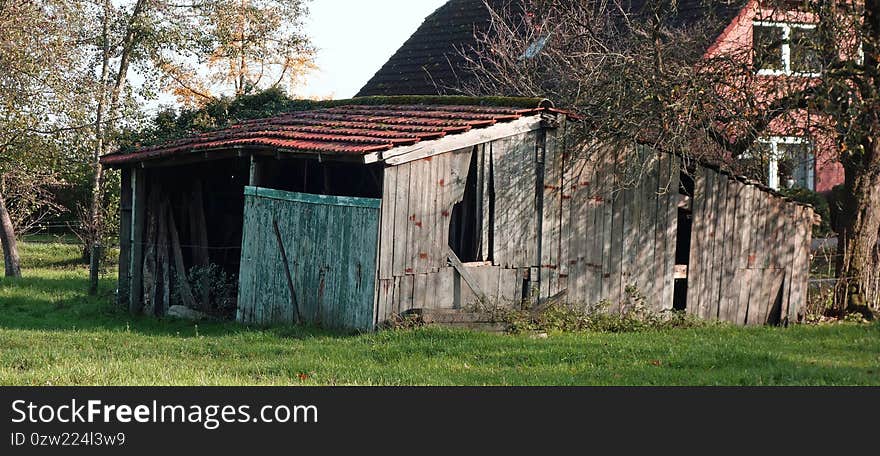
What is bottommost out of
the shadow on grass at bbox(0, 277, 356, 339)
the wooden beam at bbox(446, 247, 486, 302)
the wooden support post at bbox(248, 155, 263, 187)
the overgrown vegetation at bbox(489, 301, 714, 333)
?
the shadow on grass at bbox(0, 277, 356, 339)

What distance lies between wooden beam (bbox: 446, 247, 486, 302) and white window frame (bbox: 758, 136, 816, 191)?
5084 mm

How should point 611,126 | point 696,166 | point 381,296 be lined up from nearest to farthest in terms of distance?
point 381,296
point 611,126
point 696,166

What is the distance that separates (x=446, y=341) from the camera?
1325cm

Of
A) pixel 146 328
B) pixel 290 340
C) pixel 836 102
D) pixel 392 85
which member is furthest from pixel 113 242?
pixel 836 102

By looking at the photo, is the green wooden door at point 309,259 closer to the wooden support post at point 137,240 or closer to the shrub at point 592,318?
the shrub at point 592,318

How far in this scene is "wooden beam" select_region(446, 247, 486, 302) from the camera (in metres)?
14.7

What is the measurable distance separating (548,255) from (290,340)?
3972 mm

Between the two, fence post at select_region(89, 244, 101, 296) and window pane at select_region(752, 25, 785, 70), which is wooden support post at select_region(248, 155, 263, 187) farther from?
window pane at select_region(752, 25, 785, 70)

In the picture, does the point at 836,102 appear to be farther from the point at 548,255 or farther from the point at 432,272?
the point at 432,272

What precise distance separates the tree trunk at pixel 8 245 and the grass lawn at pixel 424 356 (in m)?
10.1

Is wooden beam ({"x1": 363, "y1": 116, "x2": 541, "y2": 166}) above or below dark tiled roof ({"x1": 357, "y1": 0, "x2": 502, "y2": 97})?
below

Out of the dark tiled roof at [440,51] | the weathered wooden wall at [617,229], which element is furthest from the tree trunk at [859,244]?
the dark tiled roof at [440,51]

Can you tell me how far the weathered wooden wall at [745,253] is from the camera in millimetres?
16859

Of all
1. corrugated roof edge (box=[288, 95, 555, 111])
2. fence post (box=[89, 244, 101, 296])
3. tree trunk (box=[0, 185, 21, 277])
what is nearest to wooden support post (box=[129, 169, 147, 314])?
fence post (box=[89, 244, 101, 296])
